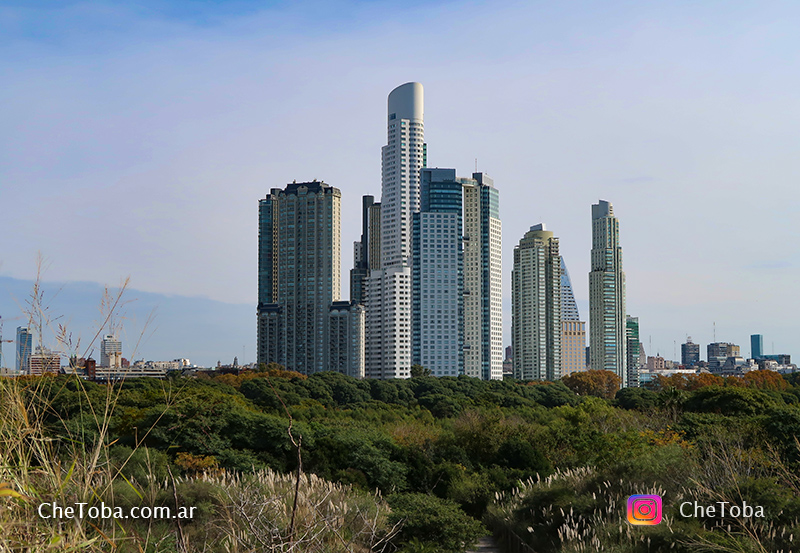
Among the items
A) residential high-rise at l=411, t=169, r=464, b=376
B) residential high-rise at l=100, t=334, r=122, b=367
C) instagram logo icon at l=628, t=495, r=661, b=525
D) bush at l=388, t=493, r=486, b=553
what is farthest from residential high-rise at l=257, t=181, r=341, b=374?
residential high-rise at l=100, t=334, r=122, b=367

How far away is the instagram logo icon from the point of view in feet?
27.3

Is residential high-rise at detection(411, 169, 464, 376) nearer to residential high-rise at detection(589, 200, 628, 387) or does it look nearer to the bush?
residential high-rise at detection(589, 200, 628, 387)

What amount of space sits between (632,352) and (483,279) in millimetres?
74699

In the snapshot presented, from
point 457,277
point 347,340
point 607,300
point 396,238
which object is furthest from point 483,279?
point 607,300

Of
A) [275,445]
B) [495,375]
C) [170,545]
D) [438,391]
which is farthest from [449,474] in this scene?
[495,375]

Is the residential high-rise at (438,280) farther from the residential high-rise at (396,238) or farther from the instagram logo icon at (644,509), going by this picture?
the instagram logo icon at (644,509)

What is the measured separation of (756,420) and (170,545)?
697 inches

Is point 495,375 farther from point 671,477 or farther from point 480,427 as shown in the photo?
point 671,477

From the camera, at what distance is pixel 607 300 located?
157m

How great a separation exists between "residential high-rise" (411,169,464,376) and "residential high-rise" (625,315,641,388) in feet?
189

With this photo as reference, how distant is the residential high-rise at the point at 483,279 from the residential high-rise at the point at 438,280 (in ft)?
11.6

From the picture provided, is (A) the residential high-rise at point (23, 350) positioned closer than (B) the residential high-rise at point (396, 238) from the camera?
Yes

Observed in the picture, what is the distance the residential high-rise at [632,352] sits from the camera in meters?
162

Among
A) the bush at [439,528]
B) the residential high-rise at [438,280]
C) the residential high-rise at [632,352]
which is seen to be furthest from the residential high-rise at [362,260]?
the bush at [439,528]
